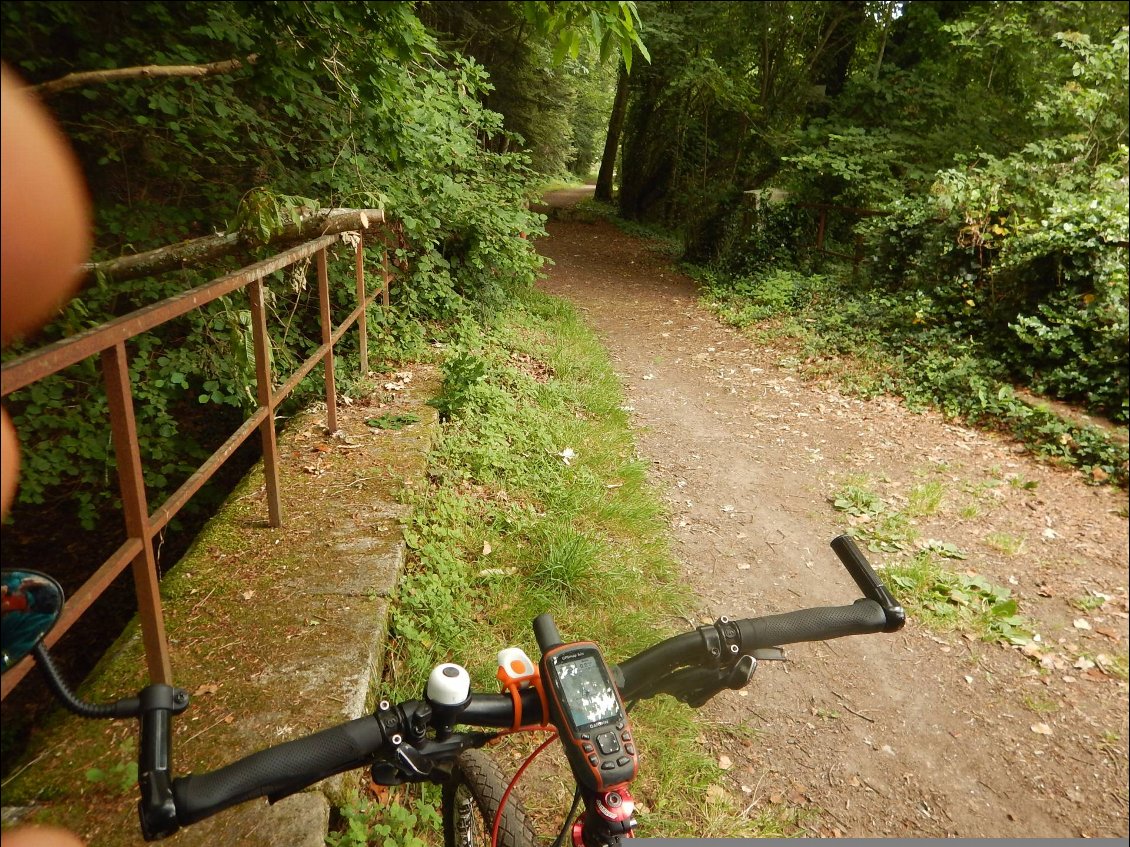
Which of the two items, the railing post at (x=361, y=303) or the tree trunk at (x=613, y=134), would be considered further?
the tree trunk at (x=613, y=134)

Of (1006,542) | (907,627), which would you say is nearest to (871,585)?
(907,627)

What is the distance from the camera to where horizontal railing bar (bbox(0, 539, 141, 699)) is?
1.41 meters

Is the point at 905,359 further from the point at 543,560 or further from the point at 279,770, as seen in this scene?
the point at 279,770

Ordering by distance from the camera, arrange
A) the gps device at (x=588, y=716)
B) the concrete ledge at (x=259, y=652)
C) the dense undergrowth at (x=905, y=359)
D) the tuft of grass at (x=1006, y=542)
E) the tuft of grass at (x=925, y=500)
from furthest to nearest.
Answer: the dense undergrowth at (x=905, y=359) → the tuft of grass at (x=925, y=500) → the tuft of grass at (x=1006, y=542) → the concrete ledge at (x=259, y=652) → the gps device at (x=588, y=716)

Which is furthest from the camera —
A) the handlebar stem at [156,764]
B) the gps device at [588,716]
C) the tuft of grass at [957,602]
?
the tuft of grass at [957,602]

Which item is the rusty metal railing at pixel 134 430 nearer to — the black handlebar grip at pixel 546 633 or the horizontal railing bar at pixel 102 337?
the horizontal railing bar at pixel 102 337

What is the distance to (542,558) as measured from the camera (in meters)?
3.66

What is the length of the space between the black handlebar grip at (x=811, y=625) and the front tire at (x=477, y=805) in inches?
29.5

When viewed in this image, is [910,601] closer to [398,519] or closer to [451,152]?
[398,519]

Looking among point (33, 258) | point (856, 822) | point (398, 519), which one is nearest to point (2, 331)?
point (33, 258)

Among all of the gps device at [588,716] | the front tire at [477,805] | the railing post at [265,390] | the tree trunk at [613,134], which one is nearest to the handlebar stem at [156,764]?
the gps device at [588,716]

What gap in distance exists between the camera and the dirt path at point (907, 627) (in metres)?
2.89

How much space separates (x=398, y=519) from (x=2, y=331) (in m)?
2.98

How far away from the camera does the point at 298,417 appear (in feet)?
14.0
